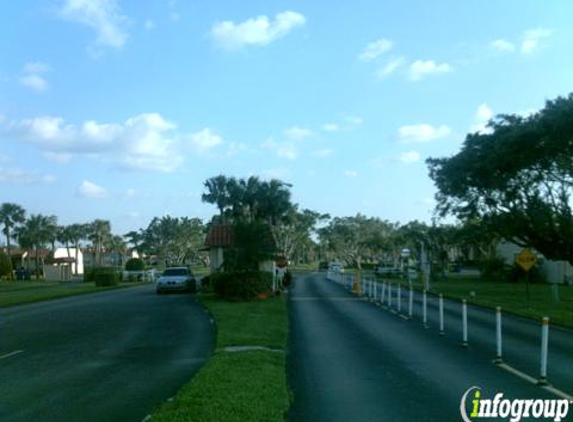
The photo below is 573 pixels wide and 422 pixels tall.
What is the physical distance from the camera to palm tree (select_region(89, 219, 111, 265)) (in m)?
125

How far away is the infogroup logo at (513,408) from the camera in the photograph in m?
8.24

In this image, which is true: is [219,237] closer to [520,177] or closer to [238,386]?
[520,177]

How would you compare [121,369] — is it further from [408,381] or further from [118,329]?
[118,329]

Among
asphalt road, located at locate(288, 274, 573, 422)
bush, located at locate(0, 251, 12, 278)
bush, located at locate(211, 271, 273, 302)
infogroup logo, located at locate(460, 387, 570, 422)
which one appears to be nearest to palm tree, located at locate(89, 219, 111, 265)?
bush, located at locate(0, 251, 12, 278)

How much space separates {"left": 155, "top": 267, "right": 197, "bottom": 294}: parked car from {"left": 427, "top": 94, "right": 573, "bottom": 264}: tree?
1617cm

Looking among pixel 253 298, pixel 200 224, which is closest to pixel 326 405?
pixel 253 298

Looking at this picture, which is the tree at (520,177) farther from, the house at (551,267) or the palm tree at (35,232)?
the palm tree at (35,232)

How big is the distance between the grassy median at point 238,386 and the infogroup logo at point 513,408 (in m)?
2.31

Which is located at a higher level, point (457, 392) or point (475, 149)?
point (475, 149)

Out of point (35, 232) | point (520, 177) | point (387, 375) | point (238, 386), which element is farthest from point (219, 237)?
point (35, 232)

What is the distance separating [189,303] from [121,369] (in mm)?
18000

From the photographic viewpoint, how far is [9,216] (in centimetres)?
9381

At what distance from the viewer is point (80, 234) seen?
121125mm

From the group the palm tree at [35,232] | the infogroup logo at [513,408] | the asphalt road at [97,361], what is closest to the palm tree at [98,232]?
the palm tree at [35,232]
